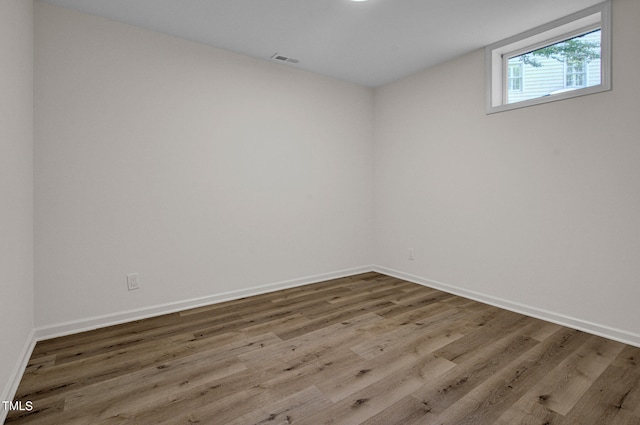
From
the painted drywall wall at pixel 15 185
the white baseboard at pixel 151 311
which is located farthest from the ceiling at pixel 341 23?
the white baseboard at pixel 151 311

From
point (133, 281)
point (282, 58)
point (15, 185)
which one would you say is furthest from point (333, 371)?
point (282, 58)

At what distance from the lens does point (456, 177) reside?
11.7 ft

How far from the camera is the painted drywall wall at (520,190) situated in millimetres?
2410

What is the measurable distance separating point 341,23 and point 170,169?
6.49 ft

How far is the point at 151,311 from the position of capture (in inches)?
115

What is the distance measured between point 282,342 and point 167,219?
1.55 m

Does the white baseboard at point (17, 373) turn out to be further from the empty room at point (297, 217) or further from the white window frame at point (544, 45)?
the white window frame at point (544, 45)

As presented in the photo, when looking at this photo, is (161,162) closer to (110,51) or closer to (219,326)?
(110,51)

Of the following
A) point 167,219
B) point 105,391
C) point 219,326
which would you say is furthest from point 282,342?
point 167,219

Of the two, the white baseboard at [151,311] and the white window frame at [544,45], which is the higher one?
the white window frame at [544,45]

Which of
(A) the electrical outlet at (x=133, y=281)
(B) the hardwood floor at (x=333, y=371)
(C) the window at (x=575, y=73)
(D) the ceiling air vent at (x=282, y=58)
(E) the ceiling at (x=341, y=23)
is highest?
(D) the ceiling air vent at (x=282, y=58)

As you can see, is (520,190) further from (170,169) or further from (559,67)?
(170,169)

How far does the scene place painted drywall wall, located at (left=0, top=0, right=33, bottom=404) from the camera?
5.61ft

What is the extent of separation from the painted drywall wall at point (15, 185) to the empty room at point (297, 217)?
0.09 ft
